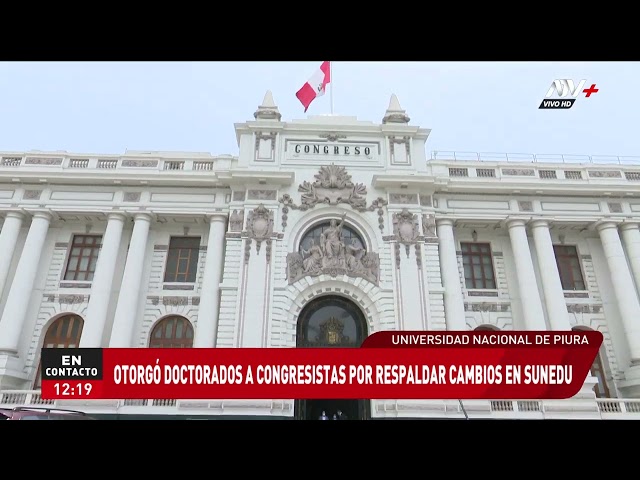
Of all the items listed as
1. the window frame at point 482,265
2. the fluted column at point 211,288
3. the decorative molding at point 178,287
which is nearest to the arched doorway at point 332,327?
the fluted column at point 211,288

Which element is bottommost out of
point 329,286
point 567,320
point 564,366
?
point 564,366

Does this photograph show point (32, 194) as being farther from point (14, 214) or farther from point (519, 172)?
point (519, 172)

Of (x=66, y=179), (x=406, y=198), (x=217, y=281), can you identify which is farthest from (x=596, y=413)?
(x=66, y=179)

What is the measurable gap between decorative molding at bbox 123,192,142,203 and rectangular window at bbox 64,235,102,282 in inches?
102

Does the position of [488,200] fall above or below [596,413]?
above

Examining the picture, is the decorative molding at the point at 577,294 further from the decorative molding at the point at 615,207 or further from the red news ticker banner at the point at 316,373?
the red news ticker banner at the point at 316,373

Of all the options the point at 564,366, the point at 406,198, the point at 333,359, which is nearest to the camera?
the point at 333,359

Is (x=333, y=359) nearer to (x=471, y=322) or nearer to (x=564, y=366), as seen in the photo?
(x=564, y=366)

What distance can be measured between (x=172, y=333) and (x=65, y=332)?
16.3ft

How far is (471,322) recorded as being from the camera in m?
21.1
